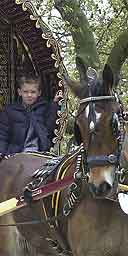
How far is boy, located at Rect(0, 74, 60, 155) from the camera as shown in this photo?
5.96 m

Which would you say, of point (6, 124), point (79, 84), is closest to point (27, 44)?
point (6, 124)

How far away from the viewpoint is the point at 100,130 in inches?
162

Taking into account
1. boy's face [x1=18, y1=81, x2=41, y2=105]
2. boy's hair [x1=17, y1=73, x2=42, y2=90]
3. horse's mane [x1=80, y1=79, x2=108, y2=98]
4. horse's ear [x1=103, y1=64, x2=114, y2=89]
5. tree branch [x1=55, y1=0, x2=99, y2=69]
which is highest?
tree branch [x1=55, y1=0, x2=99, y2=69]

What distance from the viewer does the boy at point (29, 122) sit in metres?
5.96

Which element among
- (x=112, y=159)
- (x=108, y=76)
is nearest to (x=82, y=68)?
(x=108, y=76)

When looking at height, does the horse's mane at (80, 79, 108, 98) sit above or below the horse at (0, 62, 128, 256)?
above

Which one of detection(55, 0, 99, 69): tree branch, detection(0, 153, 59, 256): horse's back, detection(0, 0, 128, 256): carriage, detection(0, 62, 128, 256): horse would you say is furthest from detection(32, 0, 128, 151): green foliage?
detection(0, 62, 128, 256): horse

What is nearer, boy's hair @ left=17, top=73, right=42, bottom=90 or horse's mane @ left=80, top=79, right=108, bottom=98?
horse's mane @ left=80, top=79, right=108, bottom=98

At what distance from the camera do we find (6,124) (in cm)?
611

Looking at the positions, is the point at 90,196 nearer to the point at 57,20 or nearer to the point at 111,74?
the point at 111,74

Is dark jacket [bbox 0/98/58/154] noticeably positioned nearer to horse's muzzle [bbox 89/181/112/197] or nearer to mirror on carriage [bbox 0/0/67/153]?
mirror on carriage [bbox 0/0/67/153]

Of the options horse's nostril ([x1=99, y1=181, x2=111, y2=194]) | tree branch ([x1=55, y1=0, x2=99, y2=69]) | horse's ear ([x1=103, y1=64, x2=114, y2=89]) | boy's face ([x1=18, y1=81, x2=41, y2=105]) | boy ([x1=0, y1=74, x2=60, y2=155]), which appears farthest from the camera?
tree branch ([x1=55, y1=0, x2=99, y2=69])

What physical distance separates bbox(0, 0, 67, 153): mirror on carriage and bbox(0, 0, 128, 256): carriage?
11mm

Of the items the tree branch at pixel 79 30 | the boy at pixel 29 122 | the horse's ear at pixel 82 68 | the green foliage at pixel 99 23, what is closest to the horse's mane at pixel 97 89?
the horse's ear at pixel 82 68
